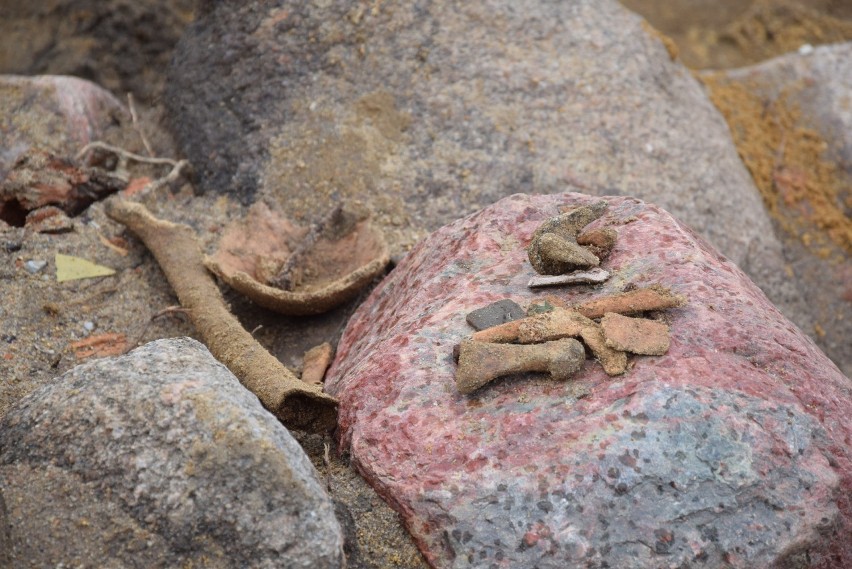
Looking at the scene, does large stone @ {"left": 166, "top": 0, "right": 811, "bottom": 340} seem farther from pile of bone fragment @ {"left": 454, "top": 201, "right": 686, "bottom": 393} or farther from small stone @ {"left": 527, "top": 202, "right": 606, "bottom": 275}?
pile of bone fragment @ {"left": 454, "top": 201, "right": 686, "bottom": 393}

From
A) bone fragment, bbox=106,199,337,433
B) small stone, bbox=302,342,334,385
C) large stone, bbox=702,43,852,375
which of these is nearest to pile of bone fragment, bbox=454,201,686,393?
bone fragment, bbox=106,199,337,433

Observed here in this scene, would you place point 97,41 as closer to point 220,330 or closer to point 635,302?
point 220,330

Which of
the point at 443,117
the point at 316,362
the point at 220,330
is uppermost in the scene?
the point at 443,117

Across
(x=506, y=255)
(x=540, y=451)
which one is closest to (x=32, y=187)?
(x=506, y=255)

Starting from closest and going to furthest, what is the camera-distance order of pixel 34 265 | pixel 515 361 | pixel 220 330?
pixel 515 361, pixel 220 330, pixel 34 265

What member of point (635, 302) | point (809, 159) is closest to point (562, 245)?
point (635, 302)

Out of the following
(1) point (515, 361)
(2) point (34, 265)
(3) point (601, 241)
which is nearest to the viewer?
(1) point (515, 361)

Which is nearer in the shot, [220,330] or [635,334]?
[635,334]
